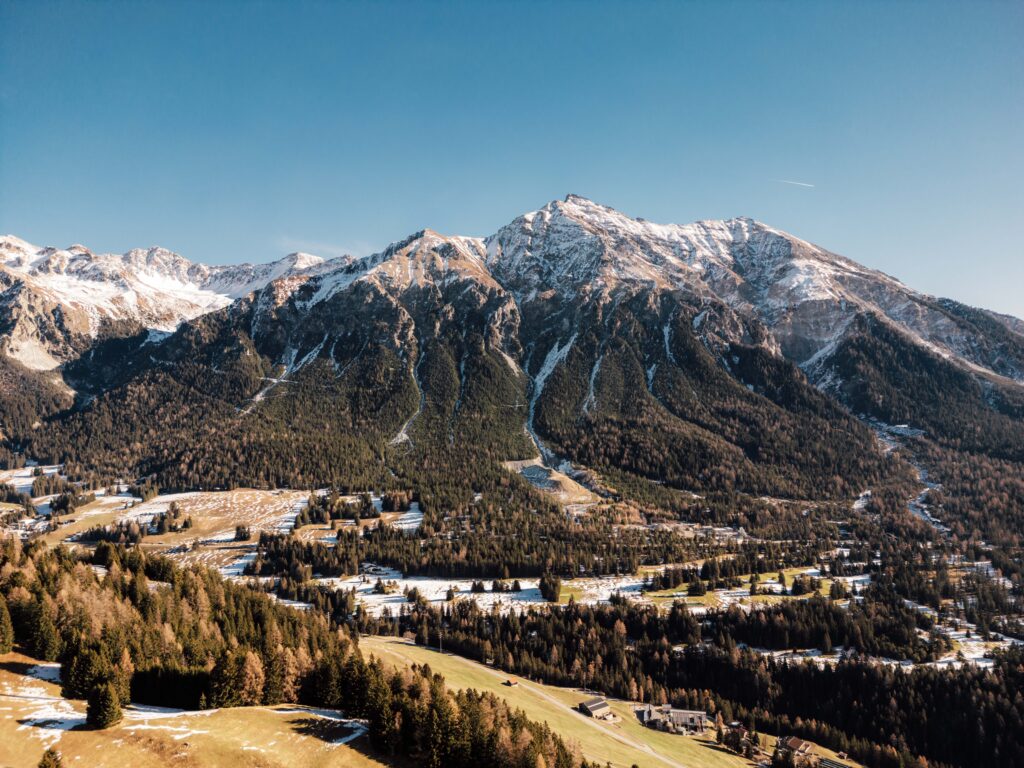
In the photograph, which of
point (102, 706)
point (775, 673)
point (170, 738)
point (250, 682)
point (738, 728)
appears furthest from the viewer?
point (775, 673)

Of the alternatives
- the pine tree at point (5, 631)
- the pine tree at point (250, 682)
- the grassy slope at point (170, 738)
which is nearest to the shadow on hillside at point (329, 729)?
the grassy slope at point (170, 738)

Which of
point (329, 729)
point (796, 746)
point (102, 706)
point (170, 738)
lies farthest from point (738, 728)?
point (102, 706)

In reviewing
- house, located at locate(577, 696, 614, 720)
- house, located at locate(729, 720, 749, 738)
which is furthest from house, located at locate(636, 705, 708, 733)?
house, located at locate(577, 696, 614, 720)

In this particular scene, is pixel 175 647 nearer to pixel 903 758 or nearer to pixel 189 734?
pixel 189 734

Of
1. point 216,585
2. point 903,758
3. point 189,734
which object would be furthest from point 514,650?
point 189,734

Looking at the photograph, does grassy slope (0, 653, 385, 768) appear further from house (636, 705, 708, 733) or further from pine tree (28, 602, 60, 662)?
house (636, 705, 708, 733)

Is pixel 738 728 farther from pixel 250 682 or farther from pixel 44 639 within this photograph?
pixel 44 639

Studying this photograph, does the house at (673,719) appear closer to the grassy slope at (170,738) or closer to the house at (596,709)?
the house at (596,709)
